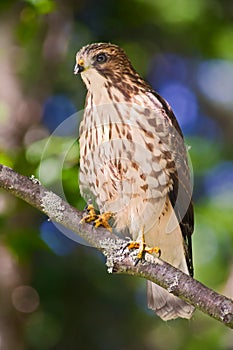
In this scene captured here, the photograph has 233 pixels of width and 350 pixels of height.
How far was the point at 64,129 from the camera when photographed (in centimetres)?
564

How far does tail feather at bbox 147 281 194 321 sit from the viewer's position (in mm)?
4914

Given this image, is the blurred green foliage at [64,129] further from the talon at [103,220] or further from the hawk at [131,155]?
the talon at [103,220]

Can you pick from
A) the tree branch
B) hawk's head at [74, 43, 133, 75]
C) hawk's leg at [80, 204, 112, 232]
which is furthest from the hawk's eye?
the tree branch

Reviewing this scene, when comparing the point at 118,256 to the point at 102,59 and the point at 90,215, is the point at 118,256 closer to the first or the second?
the point at 90,215

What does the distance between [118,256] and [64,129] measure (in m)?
1.80

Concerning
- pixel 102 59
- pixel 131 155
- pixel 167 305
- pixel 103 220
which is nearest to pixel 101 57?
pixel 102 59

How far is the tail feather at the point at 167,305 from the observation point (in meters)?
4.91

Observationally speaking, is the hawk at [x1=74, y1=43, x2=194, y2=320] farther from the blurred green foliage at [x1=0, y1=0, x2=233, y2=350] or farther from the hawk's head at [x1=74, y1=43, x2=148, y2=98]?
the blurred green foliage at [x1=0, y1=0, x2=233, y2=350]

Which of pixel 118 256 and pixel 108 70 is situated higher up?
pixel 108 70

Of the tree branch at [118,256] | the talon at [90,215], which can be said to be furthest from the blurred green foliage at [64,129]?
the tree branch at [118,256]

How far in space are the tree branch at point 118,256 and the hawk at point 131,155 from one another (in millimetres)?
461

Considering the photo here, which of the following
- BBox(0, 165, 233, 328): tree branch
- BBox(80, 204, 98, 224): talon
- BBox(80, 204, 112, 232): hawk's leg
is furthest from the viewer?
BBox(80, 204, 112, 232): hawk's leg

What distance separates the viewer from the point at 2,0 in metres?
6.09

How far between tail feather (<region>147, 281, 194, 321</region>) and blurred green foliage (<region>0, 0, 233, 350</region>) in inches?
38.0
